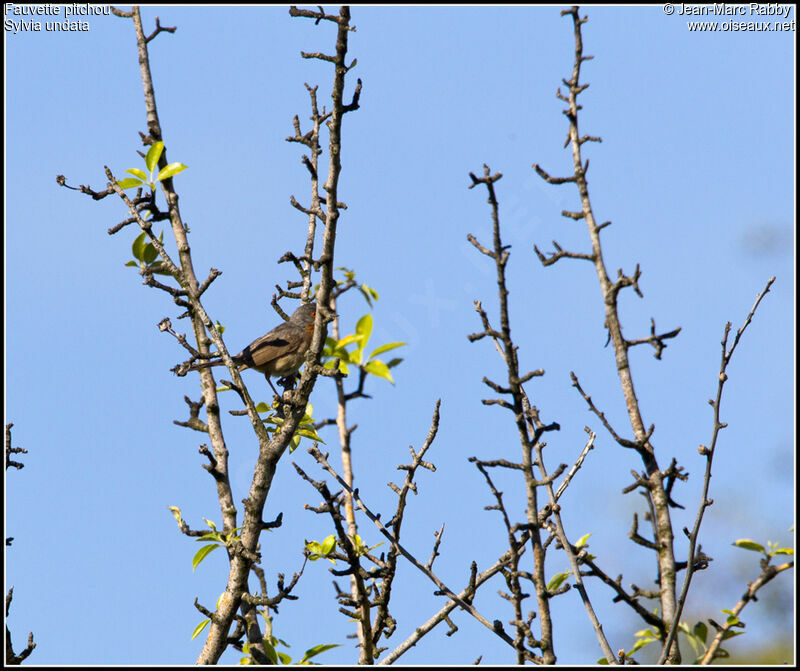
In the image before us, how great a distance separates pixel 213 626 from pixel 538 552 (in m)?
2.31

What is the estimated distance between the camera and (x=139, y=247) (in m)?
5.81

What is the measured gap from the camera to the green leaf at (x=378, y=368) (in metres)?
4.44

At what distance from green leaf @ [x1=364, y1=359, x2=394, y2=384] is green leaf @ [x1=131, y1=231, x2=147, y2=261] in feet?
7.40

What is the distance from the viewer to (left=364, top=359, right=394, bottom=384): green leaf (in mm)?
4436

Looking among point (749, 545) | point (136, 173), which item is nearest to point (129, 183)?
point (136, 173)

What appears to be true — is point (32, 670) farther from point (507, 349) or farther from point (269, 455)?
point (507, 349)

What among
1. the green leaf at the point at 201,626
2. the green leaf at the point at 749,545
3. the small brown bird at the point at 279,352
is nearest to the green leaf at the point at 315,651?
the green leaf at the point at 201,626

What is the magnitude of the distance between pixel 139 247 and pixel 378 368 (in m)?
2.35

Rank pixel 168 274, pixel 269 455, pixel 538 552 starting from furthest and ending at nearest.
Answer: pixel 168 274
pixel 269 455
pixel 538 552

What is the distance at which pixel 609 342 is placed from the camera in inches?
159

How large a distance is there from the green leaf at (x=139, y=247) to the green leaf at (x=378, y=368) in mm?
2255

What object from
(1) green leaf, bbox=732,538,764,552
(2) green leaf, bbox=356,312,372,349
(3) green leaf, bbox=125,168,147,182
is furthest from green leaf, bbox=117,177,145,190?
(1) green leaf, bbox=732,538,764,552

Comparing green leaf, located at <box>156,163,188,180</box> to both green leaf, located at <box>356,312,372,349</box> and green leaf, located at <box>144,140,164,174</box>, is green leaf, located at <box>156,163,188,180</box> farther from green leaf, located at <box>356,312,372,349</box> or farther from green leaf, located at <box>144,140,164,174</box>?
green leaf, located at <box>356,312,372,349</box>

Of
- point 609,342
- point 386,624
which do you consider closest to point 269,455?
point 386,624
